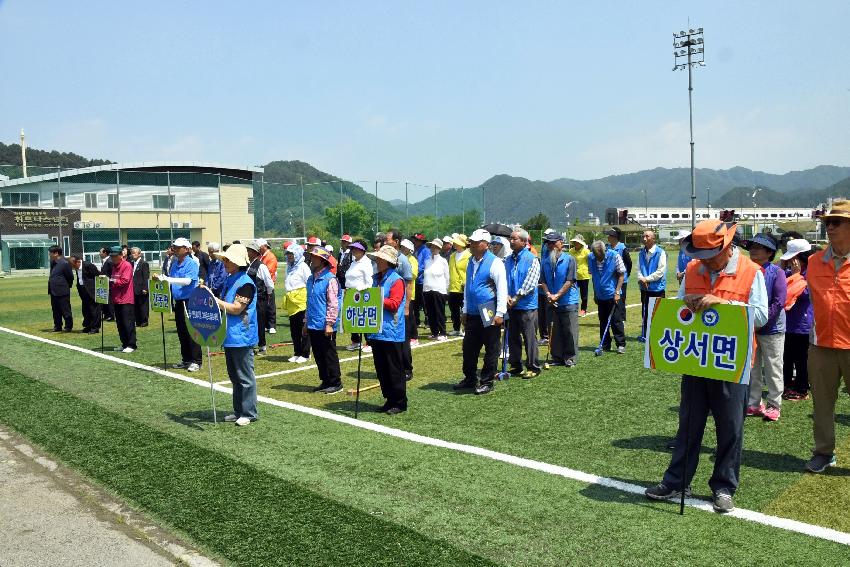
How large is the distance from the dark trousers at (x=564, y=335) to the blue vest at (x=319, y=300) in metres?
3.54

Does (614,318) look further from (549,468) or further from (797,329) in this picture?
(549,468)

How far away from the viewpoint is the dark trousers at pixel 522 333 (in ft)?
32.3

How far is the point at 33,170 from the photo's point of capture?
43188 millimetres

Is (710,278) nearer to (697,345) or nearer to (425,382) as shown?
(697,345)

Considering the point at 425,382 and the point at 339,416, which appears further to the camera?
the point at 425,382

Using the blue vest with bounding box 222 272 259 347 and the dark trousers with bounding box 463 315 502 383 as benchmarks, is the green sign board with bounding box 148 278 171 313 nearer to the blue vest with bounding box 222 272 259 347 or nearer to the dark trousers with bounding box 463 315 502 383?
the blue vest with bounding box 222 272 259 347

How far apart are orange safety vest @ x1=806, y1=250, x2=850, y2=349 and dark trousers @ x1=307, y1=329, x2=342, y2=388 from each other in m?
5.66

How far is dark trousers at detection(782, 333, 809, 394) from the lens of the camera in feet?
28.3

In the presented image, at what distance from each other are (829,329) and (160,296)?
31.3 ft

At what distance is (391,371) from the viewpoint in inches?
319

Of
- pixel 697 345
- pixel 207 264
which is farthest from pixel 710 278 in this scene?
pixel 207 264

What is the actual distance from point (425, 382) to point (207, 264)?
365 inches

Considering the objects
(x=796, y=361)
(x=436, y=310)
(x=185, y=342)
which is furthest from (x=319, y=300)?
(x=796, y=361)

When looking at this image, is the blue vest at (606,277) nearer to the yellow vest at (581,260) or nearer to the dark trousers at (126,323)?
the yellow vest at (581,260)
